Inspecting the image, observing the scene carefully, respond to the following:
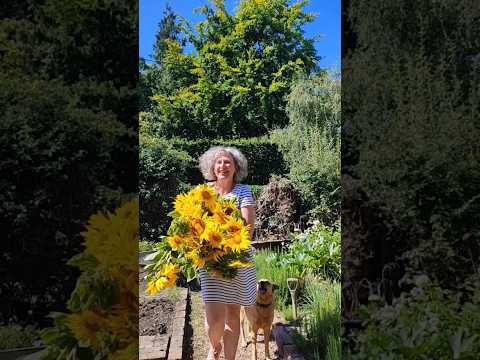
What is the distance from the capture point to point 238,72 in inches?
161

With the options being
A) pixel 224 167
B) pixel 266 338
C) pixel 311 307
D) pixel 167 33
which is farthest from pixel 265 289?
pixel 167 33

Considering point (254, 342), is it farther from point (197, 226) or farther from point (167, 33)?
point (167, 33)

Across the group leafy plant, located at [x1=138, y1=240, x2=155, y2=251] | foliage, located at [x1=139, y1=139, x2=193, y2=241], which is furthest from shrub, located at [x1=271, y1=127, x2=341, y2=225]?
leafy plant, located at [x1=138, y1=240, x2=155, y2=251]

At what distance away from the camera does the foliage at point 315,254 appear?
4074mm

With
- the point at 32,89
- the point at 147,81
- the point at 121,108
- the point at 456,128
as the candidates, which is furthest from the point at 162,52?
the point at 456,128

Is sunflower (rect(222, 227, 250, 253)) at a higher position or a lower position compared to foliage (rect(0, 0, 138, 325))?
lower

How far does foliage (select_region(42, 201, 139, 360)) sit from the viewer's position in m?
3.50

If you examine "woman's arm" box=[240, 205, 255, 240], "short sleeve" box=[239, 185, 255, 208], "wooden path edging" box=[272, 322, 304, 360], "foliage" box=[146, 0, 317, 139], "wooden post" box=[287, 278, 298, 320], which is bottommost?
"wooden path edging" box=[272, 322, 304, 360]

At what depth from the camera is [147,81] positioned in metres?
4.02

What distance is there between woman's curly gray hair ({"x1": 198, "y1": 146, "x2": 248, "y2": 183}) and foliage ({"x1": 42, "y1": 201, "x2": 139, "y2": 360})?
0.56m

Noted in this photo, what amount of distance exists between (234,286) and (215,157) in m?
0.81

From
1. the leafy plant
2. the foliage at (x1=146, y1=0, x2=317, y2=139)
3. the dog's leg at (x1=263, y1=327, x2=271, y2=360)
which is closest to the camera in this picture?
the dog's leg at (x1=263, y1=327, x2=271, y2=360)

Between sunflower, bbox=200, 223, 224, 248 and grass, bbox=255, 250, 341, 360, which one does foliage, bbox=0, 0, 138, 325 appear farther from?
grass, bbox=255, 250, 341, 360

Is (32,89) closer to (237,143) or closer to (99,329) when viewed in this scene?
(237,143)
